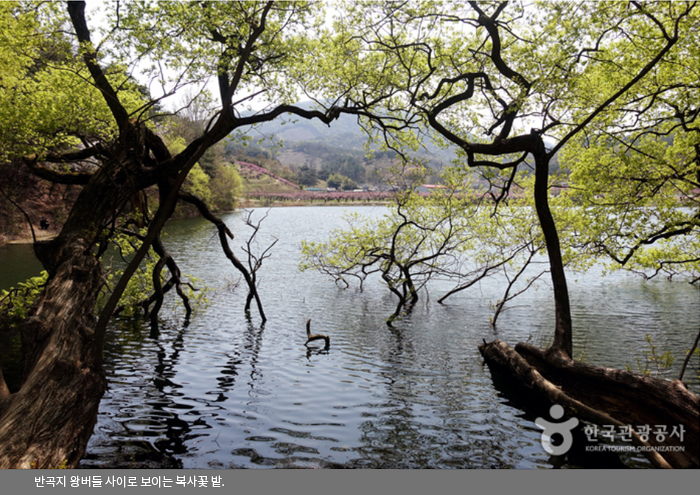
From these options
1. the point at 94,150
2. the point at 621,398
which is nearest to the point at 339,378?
the point at 621,398

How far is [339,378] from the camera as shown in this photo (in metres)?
11.6

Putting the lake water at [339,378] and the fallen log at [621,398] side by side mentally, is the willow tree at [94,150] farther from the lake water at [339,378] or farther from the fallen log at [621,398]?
the fallen log at [621,398]

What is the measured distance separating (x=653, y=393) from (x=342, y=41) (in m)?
10.4

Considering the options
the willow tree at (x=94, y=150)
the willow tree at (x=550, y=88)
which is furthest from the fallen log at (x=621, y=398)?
the willow tree at (x=94, y=150)

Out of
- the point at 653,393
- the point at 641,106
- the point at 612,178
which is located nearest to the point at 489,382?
the point at 653,393

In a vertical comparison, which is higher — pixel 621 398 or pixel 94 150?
pixel 94 150

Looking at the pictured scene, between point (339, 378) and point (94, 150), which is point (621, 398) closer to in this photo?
point (339, 378)

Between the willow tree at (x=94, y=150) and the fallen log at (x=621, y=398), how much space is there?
24.4 feet

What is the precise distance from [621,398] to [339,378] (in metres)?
6.45

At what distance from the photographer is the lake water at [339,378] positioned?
761 centimetres

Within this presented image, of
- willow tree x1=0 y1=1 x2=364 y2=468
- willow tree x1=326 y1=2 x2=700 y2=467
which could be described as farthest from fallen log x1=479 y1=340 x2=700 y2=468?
willow tree x1=0 y1=1 x2=364 y2=468
